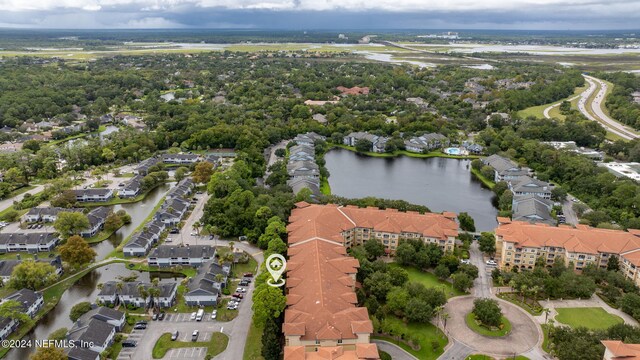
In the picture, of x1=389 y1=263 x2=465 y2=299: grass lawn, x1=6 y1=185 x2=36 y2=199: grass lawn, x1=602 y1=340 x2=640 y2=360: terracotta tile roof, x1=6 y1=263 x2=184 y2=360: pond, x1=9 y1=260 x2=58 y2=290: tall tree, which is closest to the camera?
x1=602 y1=340 x2=640 y2=360: terracotta tile roof

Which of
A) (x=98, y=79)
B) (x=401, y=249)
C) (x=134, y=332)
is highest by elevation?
(x=98, y=79)

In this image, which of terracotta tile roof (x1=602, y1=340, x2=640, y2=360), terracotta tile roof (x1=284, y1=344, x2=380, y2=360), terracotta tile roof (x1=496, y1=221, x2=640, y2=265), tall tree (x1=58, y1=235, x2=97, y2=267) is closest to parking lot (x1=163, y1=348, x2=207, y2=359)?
terracotta tile roof (x1=284, y1=344, x2=380, y2=360)

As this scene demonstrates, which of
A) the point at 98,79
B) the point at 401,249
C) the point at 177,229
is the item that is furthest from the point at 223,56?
the point at 401,249

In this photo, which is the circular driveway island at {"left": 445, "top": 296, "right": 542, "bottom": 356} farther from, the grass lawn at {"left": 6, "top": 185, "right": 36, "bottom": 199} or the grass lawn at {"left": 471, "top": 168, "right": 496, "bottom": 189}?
the grass lawn at {"left": 6, "top": 185, "right": 36, "bottom": 199}

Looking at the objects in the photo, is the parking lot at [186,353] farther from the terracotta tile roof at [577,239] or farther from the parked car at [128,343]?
the terracotta tile roof at [577,239]

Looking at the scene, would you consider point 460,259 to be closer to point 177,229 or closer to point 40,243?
point 177,229

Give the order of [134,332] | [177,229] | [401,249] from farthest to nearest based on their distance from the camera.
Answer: [177,229] → [401,249] → [134,332]
